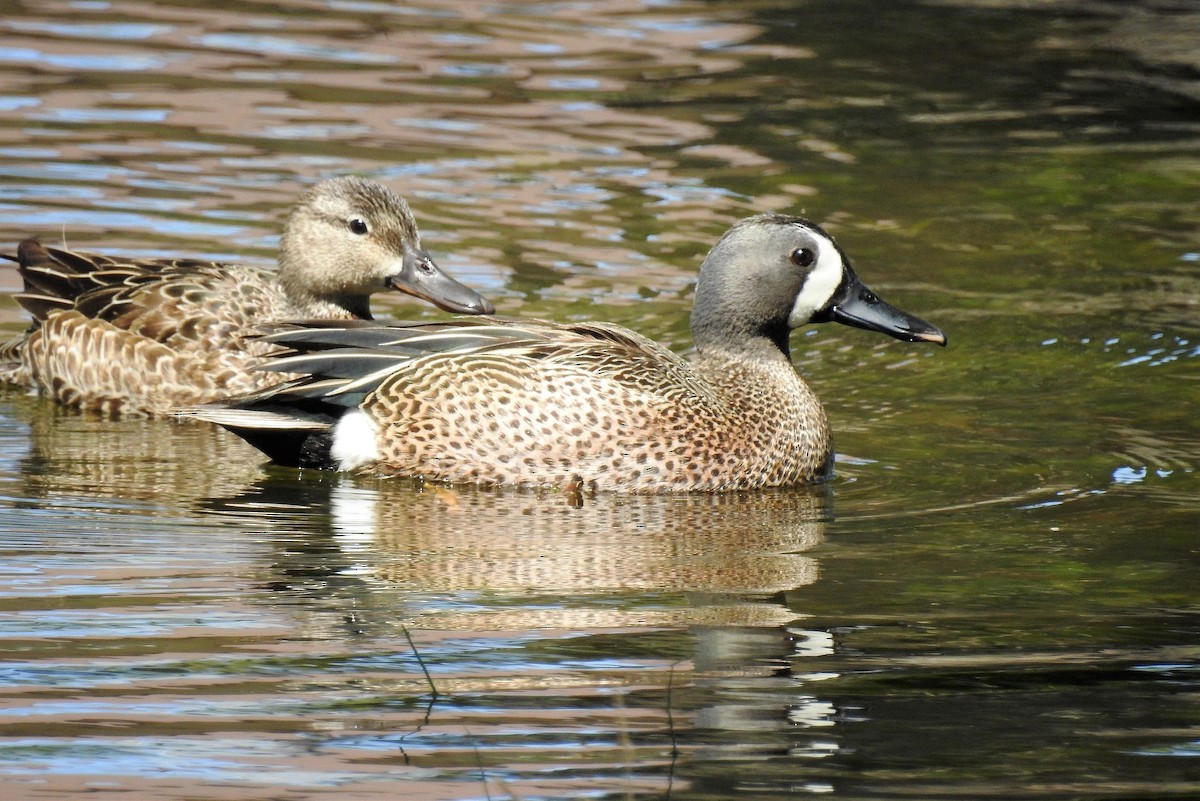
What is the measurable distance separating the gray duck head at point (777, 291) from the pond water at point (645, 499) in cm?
62

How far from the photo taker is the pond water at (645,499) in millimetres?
4961

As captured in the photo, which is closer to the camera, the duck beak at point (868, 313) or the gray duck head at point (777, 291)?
the gray duck head at point (777, 291)

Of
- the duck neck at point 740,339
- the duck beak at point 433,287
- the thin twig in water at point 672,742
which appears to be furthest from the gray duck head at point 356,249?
the thin twig in water at point 672,742

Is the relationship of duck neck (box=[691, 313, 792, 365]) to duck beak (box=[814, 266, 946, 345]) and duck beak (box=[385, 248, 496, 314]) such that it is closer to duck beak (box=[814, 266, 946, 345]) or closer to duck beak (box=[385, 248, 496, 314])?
duck beak (box=[814, 266, 946, 345])

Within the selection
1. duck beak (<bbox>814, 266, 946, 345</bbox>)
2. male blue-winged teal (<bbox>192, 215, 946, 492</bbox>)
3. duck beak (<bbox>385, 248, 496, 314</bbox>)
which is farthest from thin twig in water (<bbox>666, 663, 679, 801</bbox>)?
duck beak (<bbox>385, 248, 496, 314</bbox>)

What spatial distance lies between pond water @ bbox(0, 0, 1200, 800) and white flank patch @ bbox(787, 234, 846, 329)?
27.5 inches

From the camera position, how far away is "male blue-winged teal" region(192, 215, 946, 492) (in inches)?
314

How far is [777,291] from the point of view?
8.49 meters

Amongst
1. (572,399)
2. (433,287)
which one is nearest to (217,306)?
(433,287)

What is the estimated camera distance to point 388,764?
4.70 metres

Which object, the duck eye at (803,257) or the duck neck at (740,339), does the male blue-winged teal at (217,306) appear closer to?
the duck neck at (740,339)

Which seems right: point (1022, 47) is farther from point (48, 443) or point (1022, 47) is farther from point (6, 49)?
point (48, 443)

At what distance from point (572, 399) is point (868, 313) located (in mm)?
1467

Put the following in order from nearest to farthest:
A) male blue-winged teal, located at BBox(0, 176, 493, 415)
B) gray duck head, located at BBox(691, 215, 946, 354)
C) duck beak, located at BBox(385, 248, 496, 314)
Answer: gray duck head, located at BBox(691, 215, 946, 354) → duck beak, located at BBox(385, 248, 496, 314) → male blue-winged teal, located at BBox(0, 176, 493, 415)
